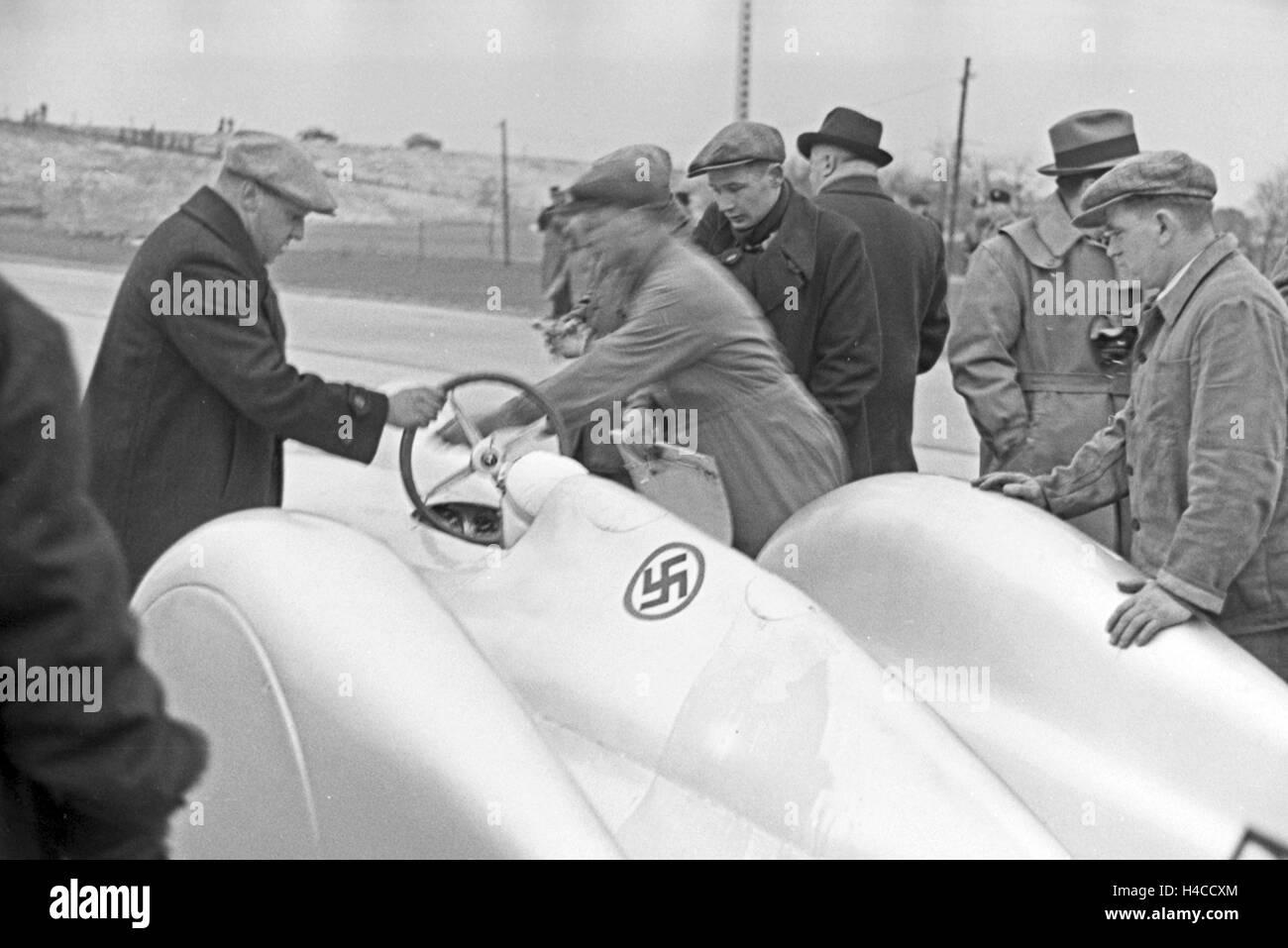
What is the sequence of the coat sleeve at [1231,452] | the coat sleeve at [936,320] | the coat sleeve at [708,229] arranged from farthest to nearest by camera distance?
the coat sleeve at [936,320], the coat sleeve at [708,229], the coat sleeve at [1231,452]

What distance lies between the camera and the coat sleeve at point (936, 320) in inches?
181

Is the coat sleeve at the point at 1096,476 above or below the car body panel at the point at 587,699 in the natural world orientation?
above

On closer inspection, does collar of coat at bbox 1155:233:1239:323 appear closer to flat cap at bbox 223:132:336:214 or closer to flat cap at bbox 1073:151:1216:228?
flat cap at bbox 1073:151:1216:228

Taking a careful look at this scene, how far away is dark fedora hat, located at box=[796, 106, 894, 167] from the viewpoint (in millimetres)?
4395

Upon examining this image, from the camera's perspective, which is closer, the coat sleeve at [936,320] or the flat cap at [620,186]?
the flat cap at [620,186]

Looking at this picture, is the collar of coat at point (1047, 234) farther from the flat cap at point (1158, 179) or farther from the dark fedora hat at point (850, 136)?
the flat cap at point (1158, 179)

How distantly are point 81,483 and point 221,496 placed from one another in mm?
2012

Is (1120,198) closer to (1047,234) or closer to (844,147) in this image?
(1047,234)

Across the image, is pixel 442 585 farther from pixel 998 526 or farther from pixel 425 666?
pixel 998 526

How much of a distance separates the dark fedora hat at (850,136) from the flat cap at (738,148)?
0.41 metres

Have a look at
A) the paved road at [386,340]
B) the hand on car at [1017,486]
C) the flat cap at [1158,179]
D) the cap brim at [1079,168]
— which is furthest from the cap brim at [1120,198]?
the paved road at [386,340]

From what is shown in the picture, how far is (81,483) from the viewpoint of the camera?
1349 mm

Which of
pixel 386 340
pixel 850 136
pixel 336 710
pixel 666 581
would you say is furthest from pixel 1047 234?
pixel 336 710
